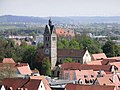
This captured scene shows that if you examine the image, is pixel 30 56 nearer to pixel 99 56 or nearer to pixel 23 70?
pixel 23 70

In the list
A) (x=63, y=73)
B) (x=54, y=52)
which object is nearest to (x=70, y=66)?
(x=63, y=73)

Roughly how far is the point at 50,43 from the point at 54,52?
115 centimetres

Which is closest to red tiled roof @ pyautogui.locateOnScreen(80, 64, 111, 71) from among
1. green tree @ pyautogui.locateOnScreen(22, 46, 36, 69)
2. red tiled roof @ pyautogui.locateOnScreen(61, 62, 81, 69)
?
red tiled roof @ pyautogui.locateOnScreen(61, 62, 81, 69)

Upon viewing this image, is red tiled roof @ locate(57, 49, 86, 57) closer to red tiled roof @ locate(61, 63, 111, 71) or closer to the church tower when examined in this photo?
the church tower

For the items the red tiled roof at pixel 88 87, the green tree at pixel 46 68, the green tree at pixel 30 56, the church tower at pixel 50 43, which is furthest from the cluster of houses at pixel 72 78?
the church tower at pixel 50 43

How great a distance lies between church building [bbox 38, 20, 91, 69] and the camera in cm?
5425

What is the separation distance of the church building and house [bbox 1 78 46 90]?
19.0 metres

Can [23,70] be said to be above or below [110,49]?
above

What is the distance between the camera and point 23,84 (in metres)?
33.1

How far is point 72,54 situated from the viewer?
5697 centimetres

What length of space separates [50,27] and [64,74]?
31.4 feet

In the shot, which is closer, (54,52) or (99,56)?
(54,52)

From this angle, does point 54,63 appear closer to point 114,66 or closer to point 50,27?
point 50,27

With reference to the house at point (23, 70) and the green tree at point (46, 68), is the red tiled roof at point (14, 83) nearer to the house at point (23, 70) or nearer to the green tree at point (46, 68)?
the house at point (23, 70)
